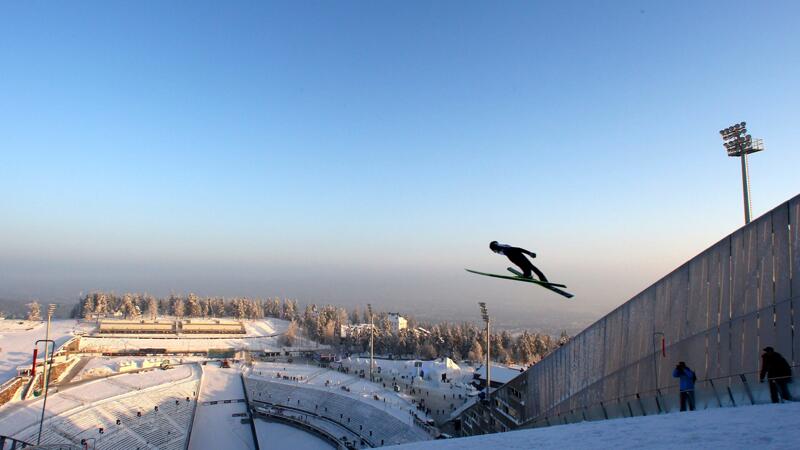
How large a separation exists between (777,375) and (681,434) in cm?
249

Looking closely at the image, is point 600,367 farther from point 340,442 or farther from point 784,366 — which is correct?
point 340,442

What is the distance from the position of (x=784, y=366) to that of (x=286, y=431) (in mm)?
31492

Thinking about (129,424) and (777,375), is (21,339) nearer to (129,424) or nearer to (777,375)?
(129,424)

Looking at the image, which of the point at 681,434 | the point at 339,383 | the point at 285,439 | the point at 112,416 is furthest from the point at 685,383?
the point at 339,383

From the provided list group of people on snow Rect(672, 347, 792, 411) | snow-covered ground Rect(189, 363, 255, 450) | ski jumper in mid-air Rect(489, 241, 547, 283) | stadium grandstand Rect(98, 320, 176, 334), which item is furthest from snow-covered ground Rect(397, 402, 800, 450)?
stadium grandstand Rect(98, 320, 176, 334)

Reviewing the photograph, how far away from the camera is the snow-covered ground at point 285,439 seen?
29.0 meters

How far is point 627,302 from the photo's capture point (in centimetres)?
1338

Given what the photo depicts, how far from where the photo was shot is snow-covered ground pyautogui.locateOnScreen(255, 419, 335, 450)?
29047 millimetres

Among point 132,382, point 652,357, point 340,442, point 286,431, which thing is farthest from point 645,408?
point 132,382

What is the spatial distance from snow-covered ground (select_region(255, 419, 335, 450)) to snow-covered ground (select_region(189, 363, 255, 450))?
118 centimetres

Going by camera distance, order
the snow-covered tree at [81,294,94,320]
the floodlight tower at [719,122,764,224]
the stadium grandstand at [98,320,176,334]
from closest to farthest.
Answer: the floodlight tower at [719,122,764,224], the stadium grandstand at [98,320,176,334], the snow-covered tree at [81,294,94,320]

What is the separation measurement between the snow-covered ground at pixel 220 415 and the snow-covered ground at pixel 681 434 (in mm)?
24658

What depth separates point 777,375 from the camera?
727cm

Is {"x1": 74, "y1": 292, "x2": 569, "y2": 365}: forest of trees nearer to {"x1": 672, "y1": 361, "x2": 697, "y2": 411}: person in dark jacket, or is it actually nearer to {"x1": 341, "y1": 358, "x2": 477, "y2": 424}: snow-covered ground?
{"x1": 341, "y1": 358, "x2": 477, "y2": 424}: snow-covered ground
